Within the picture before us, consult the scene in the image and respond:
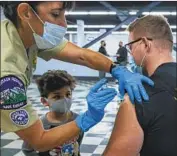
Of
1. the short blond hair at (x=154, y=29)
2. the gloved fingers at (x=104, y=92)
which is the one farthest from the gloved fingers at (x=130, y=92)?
the short blond hair at (x=154, y=29)

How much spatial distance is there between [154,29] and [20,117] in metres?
0.65

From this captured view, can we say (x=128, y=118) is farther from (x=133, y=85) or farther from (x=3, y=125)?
(x=3, y=125)

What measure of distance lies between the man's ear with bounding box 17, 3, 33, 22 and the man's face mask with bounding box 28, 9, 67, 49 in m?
0.03

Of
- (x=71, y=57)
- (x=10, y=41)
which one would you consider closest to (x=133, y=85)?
(x=10, y=41)

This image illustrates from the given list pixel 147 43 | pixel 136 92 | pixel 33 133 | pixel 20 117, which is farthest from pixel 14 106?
pixel 147 43

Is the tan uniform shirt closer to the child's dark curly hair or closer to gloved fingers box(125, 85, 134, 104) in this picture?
gloved fingers box(125, 85, 134, 104)

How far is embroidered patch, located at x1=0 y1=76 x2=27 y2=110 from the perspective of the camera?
125 cm

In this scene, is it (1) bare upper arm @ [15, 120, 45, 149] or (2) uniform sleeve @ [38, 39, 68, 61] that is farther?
(2) uniform sleeve @ [38, 39, 68, 61]

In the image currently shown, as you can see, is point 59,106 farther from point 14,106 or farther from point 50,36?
point 14,106

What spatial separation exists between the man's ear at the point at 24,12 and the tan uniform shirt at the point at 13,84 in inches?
2.7

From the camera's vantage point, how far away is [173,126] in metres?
1.26

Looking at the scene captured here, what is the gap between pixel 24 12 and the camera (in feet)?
4.93

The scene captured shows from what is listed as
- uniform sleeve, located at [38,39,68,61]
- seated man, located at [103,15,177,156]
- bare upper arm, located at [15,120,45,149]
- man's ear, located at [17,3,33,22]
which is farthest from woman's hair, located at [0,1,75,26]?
seated man, located at [103,15,177,156]

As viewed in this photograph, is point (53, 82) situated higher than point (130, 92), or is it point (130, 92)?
point (130, 92)
